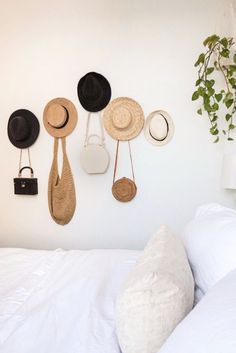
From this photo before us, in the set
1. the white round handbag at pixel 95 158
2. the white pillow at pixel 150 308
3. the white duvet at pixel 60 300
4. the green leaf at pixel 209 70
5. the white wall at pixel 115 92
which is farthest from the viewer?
the white round handbag at pixel 95 158

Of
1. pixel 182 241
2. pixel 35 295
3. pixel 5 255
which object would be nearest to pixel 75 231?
pixel 5 255

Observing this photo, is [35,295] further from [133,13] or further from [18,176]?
[133,13]

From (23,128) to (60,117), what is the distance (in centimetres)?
29

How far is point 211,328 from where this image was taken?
1.75 ft

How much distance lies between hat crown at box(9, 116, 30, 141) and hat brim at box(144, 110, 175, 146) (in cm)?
87

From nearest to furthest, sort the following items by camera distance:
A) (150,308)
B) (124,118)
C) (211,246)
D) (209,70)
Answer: (150,308), (211,246), (209,70), (124,118)

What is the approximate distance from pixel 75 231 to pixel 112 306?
1.12 metres

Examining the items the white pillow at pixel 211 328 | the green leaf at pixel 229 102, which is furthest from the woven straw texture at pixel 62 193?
the white pillow at pixel 211 328

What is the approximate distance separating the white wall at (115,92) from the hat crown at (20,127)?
0.11 metres

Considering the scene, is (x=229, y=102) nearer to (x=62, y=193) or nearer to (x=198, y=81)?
(x=198, y=81)

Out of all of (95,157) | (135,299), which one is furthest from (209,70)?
(135,299)

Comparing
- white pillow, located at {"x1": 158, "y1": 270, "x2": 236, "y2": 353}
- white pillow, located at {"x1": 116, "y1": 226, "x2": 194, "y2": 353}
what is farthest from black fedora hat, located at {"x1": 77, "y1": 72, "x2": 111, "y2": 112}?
white pillow, located at {"x1": 158, "y1": 270, "x2": 236, "y2": 353}

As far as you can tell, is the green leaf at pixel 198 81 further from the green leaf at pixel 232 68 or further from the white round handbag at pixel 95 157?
the white round handbag at pixel 95 157

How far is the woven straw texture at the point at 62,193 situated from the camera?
2.04 m
